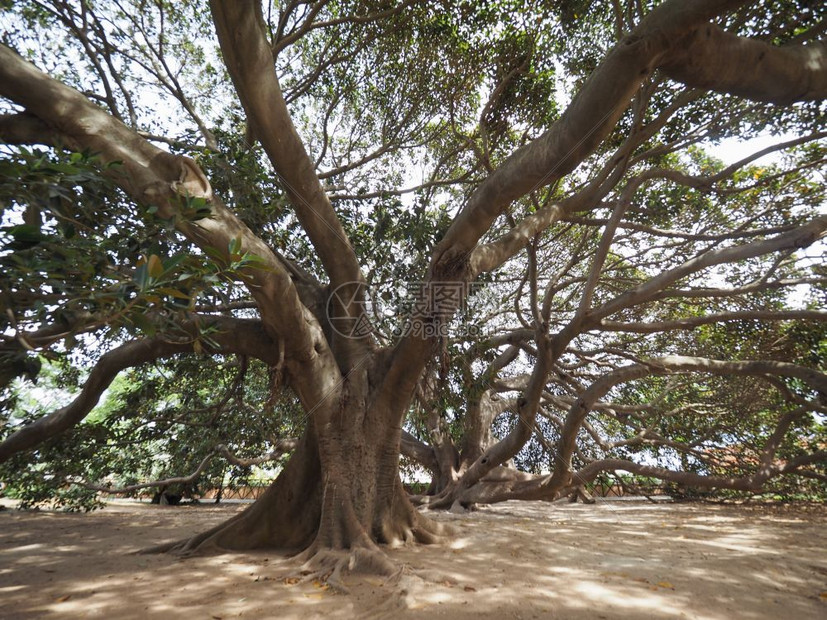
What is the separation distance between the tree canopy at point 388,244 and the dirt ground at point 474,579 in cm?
68

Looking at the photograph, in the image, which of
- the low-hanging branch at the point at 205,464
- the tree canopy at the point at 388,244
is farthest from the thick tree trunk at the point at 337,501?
the low-hanging branch at the point at 205,464

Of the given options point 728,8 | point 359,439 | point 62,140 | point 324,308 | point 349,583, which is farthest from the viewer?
point 324,308

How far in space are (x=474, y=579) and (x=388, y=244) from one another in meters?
3.96

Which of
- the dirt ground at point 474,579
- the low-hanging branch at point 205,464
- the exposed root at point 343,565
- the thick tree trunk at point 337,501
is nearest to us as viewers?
the dirt ground at point 474,579

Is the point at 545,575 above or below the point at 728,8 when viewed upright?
below

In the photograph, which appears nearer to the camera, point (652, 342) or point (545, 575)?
point (545, 575)

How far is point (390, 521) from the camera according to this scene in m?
4.77

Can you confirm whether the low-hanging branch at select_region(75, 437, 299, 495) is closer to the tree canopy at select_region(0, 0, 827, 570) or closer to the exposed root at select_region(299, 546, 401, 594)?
the tree canopy at select_region(0, 0, 827, 570)

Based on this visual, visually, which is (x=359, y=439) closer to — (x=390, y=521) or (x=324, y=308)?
Answer: (x=390, y=521)

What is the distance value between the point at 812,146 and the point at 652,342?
4.56 meters

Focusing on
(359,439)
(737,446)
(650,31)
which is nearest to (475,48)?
(650,31)

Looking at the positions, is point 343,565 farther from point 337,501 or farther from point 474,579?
point 474,579

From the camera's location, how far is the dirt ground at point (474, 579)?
275 cm

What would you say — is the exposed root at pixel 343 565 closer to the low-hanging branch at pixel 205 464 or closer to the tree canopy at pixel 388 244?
the tree canopy at pixel 388 244
